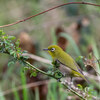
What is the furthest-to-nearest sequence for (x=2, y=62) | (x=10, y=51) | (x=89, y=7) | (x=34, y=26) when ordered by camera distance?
(x=2, y=62), (x=34, y=26), (x=89, y=7), (x=10, y=51)

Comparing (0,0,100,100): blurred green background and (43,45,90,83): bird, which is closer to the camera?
(43,45,90,83): bird

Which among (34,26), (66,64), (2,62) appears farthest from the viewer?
(2,62)

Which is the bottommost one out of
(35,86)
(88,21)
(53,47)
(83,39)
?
(35,86)

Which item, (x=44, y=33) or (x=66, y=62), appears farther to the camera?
(x=44, y=33)

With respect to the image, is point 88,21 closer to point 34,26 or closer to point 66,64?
point 34,26

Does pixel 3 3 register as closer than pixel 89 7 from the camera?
No

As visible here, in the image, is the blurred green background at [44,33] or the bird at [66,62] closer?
the bird at [66,62]

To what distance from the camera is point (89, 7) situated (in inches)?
164

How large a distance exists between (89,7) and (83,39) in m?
0.60

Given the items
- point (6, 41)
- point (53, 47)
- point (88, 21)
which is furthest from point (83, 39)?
point (6, 41)

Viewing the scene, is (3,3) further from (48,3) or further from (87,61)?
(87,61)

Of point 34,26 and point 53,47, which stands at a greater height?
point 34,26

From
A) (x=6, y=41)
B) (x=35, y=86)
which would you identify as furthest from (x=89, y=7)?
(x=6, y=41)

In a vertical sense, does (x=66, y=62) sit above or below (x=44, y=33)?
below
